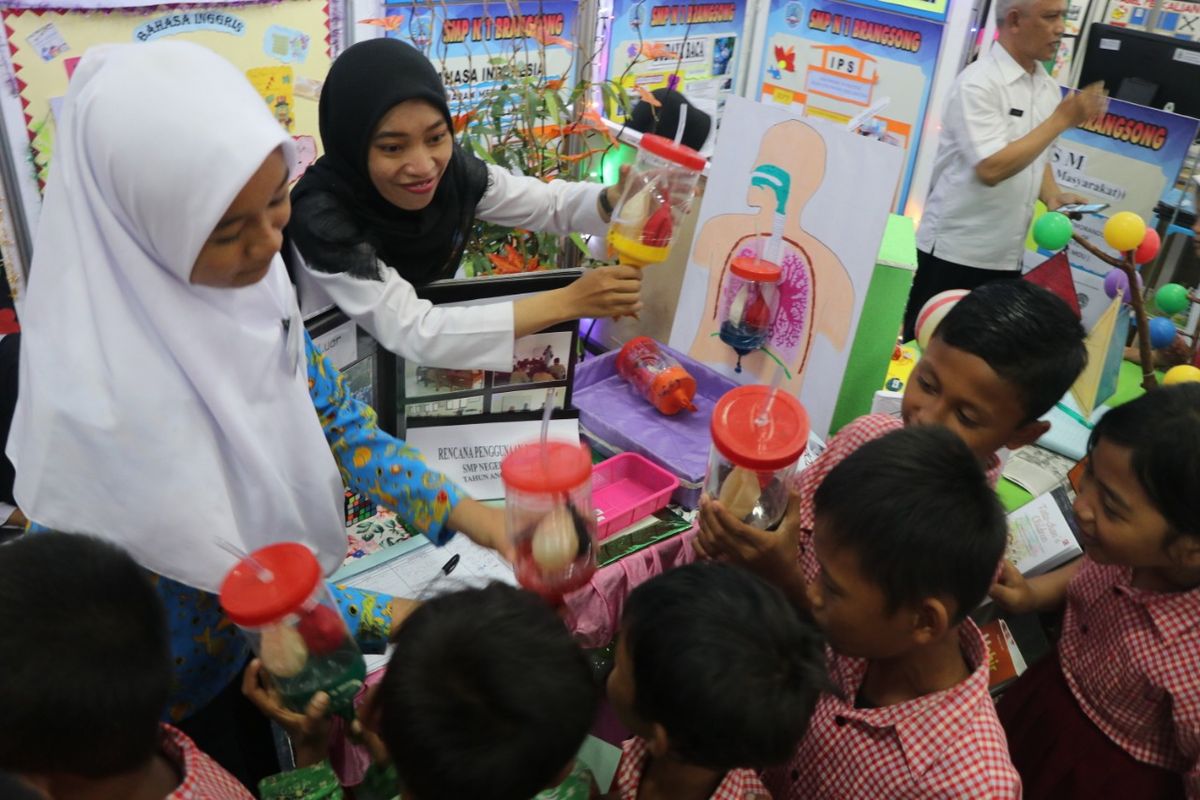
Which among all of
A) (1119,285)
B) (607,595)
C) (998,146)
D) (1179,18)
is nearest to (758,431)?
(607,595)

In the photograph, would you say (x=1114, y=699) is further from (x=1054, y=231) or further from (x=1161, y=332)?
(x=1161, y=332)

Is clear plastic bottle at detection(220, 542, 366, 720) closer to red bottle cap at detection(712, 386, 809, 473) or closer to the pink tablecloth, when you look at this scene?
the pink tablecloth

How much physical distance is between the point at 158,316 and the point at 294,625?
40 cm

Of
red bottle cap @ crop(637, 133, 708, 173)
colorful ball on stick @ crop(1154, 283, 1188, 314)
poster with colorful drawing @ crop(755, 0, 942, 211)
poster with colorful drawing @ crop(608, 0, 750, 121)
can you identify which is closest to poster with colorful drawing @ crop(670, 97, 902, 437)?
red bottle cap @ crop(637, 133, 708, 173)

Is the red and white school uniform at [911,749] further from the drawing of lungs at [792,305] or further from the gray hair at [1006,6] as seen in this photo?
the gray hair at [1006,6]

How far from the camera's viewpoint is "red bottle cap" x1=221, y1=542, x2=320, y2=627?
2.96ft

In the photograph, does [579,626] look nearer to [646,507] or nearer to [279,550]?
[646,507]

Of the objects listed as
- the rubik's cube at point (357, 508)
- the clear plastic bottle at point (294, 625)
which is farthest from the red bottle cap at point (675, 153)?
the clear plastic bottle at point (294, 625)

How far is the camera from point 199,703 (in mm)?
1226

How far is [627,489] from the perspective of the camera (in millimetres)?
1686

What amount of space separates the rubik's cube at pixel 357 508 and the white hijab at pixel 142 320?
49cm

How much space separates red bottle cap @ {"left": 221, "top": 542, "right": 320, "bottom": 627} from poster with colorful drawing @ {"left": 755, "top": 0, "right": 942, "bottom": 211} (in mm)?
3922

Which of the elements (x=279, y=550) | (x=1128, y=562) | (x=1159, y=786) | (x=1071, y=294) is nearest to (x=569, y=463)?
(x=279, y=550)

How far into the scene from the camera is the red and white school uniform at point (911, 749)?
103cm
